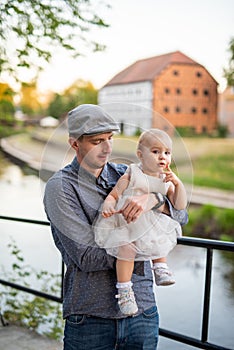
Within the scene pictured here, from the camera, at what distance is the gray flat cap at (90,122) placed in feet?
3.07

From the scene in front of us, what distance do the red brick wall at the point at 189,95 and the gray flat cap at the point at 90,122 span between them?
47.1 feet

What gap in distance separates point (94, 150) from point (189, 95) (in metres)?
18.6

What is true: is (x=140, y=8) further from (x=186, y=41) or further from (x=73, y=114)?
(x=73, y=114)

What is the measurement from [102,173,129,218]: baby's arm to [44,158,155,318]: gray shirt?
4cm

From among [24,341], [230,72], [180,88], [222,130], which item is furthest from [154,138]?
[230,72]

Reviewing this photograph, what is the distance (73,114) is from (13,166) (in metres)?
19.8

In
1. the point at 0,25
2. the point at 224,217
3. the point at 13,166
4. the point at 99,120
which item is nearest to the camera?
the point at 99,120

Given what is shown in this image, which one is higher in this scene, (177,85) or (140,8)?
(140,8)

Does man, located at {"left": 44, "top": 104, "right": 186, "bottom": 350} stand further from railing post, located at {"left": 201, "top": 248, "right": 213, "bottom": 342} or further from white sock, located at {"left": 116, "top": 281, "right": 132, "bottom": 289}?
railing post, located at {"left": 201, "top": 248, "right": 213, "bottom": 342}

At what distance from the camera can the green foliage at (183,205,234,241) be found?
15.3 metres

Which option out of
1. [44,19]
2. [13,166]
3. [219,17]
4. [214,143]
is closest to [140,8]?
[219,17]

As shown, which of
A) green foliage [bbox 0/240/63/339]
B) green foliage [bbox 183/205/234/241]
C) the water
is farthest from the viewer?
green foliage [bbox 183/205/234/241]

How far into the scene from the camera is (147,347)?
1043 mm

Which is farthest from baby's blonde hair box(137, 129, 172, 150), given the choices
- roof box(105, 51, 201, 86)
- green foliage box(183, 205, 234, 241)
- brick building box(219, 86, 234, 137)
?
brick building box(219, 86, 234, 137)
